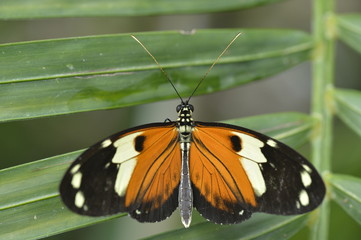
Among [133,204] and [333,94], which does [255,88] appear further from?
[133,204]

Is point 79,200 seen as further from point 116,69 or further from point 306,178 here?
point 306,178

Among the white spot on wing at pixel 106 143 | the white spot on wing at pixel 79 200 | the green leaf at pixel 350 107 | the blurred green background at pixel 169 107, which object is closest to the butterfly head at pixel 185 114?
the white spot on wing at pixel 106 143

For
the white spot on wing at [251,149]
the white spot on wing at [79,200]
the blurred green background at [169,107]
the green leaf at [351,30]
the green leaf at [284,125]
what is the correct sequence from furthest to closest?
the blurred green background at [169,107] → the green leaf at [351,30] → the green leaf at [284,125] → the white spot on wing at [251,149] → the white spot on wing at [79,200]

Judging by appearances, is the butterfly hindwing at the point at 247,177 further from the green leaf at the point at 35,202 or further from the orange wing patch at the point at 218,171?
the green leaf at the point at 35,202

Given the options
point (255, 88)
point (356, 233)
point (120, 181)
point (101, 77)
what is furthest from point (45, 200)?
point (255, 88)

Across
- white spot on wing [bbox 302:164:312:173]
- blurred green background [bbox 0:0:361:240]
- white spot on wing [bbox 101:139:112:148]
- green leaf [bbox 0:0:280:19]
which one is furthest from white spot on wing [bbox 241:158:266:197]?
blurred green background [bbox 0:0:361:240]
